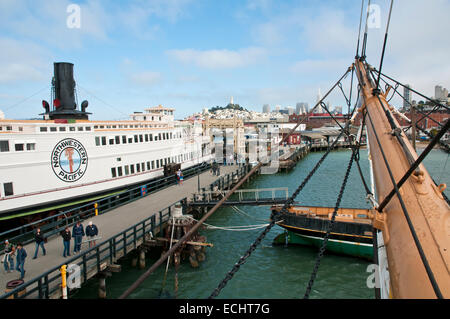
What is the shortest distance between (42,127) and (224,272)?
1554 centimetres

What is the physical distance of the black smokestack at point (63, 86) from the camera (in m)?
25.5

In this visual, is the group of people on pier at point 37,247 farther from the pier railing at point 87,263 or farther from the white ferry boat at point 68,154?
the white ferry boat at point 68,154

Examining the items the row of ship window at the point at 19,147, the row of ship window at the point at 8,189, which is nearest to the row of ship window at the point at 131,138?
the row of ship window at the point at 19,147

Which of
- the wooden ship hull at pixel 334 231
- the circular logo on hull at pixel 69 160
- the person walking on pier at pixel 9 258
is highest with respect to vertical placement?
the circular logo on hull at pixel 69 160

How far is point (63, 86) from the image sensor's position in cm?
2566

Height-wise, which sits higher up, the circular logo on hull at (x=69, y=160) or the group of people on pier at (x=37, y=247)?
the circular logo on hull at (x=69, y=160)

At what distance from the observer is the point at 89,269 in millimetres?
12219

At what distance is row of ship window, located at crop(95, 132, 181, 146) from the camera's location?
78.2 feet

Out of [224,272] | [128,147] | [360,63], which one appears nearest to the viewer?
[360,63]

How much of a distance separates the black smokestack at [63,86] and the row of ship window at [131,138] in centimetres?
534

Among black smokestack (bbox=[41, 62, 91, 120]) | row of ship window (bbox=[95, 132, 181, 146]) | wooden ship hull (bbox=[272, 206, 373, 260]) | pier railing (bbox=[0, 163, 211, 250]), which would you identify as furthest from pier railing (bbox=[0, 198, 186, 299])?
black smokestack (bbox=[41, 62, 91, 120])

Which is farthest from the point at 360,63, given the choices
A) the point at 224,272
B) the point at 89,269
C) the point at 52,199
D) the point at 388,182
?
the point at 52,199

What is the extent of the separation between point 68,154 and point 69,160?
44 cm
